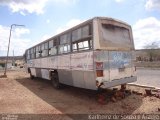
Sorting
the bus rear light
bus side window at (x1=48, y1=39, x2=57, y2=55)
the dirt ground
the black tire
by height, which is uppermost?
bus side window at (x1=48, y1=39, x2=57, y2=55)

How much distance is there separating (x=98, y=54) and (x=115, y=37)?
1485mm

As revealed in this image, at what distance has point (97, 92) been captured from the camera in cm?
1162

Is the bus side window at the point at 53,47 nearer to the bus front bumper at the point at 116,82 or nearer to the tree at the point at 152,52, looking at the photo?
the bus front bumper at the point at 116,82

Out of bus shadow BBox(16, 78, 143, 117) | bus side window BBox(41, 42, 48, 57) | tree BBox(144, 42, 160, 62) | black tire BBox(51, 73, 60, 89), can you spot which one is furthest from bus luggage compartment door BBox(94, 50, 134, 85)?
tree BBox(144, 42, 160, 62)

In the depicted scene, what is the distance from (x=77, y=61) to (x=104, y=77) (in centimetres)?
184

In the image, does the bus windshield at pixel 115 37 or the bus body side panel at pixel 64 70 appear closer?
the bus windshield at pixel 115 37

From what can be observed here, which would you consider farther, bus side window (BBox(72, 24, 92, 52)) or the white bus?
bus side window (BBox(72, 24, 92, 52))

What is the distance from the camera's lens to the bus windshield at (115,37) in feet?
31.1

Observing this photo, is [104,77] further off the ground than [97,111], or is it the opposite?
[104,77]

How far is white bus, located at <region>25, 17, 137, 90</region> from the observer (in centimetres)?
917

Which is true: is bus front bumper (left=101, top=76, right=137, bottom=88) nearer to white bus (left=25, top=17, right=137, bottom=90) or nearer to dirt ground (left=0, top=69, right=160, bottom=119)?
white bus (left=25, top=17, right=137, bottom=90)

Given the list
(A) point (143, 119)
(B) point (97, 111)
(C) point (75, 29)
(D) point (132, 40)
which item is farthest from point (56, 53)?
(A) point (143, 119)

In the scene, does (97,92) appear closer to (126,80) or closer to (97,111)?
(126,80)

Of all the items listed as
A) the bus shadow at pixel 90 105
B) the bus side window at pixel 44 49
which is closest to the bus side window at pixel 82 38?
Result: the bus shadow at pixel 90 105
